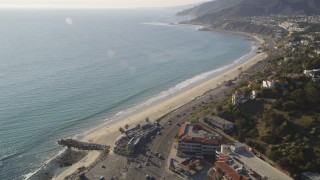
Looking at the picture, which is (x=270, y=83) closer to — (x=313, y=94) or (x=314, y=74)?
(x=313, y=94)

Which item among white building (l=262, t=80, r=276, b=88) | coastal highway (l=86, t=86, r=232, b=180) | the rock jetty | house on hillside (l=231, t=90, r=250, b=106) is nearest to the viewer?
coastal highway (l=86, t=86, r=232, b=180)

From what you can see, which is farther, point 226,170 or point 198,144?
point 198,144

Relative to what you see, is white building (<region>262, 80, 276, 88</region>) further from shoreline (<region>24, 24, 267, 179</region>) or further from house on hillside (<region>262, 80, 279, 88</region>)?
shoreline (<region>24, 24, 267, 179</region>)

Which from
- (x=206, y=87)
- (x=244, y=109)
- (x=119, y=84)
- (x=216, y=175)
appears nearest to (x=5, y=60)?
(x=119, y=84)

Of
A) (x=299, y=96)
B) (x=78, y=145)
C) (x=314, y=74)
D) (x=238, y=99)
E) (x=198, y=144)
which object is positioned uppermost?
(x=314, y=74)

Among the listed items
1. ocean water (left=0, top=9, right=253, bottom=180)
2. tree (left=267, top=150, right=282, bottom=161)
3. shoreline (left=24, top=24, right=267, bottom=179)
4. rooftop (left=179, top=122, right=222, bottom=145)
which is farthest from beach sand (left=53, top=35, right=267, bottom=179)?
tree (left=267, top=150, right=282, bottom=161)

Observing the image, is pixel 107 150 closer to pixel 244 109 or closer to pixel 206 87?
pixel 244 109

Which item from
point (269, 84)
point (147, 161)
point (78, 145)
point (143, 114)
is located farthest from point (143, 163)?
point (269, 84)
